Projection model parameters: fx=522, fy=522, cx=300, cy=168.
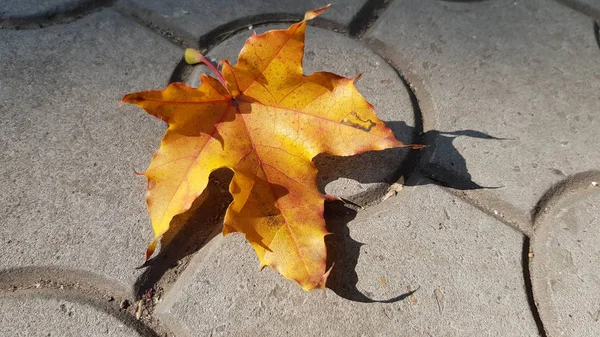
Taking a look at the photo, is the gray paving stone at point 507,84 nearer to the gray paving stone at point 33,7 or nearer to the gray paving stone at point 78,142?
the gray paving stone at point 78,142

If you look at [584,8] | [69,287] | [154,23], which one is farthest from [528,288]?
[154,23]

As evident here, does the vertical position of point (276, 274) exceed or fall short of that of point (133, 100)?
it falls short

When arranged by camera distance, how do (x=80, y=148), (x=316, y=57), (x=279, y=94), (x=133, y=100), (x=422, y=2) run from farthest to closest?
(x=422, y=2), (x=316, y=57), (x=80, y=148), (x=279, y=94), (x=133, y=100)

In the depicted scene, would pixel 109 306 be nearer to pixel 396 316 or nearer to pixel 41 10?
pixel 396 316

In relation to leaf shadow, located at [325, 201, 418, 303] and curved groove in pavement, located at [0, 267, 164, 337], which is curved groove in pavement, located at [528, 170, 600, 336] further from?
curved groove in pavement, located at [0, 267, 164, 337]

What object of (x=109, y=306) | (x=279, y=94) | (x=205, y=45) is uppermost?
(x=279, y=94)

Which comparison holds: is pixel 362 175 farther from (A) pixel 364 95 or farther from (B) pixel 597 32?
(B) pixel 597 32

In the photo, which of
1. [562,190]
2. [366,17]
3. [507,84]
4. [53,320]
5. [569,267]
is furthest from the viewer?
[366,17]

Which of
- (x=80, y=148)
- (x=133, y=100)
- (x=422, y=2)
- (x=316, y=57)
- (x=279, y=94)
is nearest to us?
(x=133, y=100)

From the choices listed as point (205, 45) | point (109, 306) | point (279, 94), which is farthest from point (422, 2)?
point (109, 306)
